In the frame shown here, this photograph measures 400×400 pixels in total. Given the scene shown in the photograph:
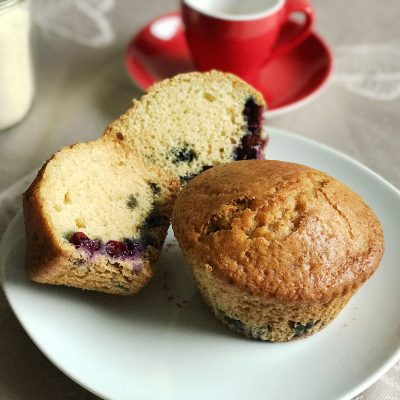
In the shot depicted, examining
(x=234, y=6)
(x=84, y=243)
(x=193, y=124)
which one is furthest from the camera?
(x=234, y=6)

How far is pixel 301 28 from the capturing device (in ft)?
9.28

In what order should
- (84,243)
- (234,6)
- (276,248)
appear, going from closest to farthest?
(276,248) → (84,243) → (234,6)

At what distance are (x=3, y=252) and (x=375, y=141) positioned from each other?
1.61 m

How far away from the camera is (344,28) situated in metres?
3.29

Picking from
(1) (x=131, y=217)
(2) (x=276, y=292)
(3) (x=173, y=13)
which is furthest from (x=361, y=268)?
(3) (x=173, y=13)

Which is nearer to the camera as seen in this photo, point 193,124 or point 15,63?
point 193,124

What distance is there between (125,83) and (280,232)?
5.12ft

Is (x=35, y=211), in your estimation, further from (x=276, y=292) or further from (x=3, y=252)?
(x=276, y=292)

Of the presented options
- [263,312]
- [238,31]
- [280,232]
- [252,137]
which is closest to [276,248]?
[280,232]

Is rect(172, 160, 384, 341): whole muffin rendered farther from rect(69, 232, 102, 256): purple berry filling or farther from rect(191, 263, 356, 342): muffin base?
rect(69, 232, 102, 256): purple berry filling

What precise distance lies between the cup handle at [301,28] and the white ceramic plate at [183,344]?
50.9 inches

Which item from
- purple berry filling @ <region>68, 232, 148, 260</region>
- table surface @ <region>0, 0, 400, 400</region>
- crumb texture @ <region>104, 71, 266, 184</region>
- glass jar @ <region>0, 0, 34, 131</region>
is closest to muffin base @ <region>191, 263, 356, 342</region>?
purple berry filling @ <region>68, 232, 148, 260</region>

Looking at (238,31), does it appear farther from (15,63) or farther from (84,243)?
(84,243)

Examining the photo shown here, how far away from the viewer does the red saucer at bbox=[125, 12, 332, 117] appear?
2.70 m
